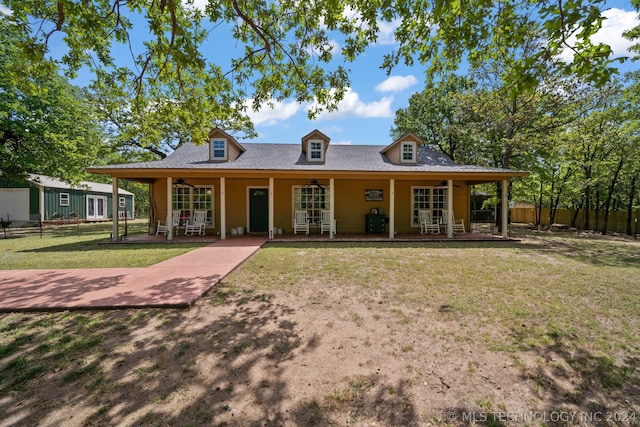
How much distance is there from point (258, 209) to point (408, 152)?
24.0ft

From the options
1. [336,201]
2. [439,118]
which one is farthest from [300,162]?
[439,118]

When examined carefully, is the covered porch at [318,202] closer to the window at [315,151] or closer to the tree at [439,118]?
the window at [315,151]

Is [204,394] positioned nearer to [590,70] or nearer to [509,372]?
[509,372]

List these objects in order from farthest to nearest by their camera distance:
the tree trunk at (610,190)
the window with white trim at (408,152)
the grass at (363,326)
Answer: the tree trunk at (610,190) → the window with white trim at (408,152) → the grass at (363,326)

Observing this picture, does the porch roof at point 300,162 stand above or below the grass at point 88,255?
above

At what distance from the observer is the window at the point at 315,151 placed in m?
12.2

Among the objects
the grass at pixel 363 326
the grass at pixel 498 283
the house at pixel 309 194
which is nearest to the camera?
the grass at pixel 363 326

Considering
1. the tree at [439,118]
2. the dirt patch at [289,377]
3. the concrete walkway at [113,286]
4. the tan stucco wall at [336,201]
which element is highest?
the tree at [439,118]

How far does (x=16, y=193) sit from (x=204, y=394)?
25591mm

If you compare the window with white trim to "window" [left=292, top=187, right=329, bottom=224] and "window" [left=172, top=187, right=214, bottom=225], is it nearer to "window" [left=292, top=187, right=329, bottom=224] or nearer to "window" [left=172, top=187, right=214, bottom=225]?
"window" [left=292, top=187, right=329, bottom=224]

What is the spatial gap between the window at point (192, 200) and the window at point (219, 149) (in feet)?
4.67

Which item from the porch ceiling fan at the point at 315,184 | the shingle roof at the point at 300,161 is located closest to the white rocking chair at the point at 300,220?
the porch ceiling fan at the point at 315,184

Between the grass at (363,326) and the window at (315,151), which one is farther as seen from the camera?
the window at (315,151)

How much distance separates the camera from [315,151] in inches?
486
